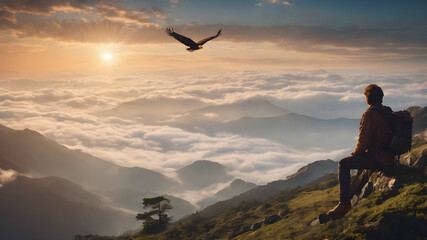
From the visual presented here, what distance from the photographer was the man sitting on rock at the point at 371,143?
33.3 ft

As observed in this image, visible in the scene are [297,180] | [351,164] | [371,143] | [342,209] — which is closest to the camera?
[371,143]

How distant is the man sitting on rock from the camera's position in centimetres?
1016

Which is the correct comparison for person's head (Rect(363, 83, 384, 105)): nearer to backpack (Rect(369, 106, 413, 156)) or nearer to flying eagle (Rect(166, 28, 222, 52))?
backpack (Rect(369, 106, 413, 156))

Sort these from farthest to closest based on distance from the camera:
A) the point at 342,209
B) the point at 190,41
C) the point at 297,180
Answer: the point at 297,180 → the point at 190,41 → the point at 342,209

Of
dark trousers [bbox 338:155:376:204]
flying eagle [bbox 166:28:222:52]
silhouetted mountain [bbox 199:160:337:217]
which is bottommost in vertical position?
silhouetted mountain [bbox 199:160:337:217]

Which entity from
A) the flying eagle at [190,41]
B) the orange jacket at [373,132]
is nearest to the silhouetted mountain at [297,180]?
the flying eagle at [190,41]

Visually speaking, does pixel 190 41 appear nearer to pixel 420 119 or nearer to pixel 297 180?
pixel 420 119

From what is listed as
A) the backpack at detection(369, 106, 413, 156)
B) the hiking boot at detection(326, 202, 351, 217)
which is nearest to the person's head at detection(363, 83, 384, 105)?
the backpack at detection(369, 106, 413, 156)

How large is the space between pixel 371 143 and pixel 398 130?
1113 mm

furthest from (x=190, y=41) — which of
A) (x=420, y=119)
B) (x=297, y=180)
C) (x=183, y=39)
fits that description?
(x=297, y=180)

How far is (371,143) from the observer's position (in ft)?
33.7

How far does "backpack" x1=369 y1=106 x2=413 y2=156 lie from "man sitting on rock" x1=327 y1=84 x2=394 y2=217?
180mm

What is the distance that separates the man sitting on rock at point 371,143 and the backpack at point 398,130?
0.18 m

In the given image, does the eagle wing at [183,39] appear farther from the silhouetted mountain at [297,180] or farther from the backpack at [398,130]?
the silhouetted mountain at [297,180]
